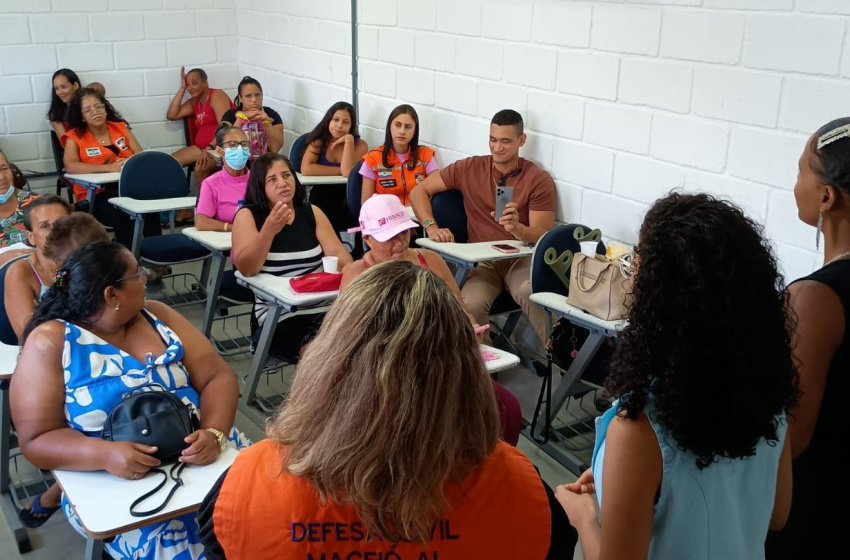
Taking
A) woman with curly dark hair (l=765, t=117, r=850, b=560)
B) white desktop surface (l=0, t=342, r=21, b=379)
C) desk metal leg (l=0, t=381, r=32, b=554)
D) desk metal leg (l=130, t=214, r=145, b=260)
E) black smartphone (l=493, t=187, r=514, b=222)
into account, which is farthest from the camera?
desk metal leg (l=130, t=214, r=145, b=260)

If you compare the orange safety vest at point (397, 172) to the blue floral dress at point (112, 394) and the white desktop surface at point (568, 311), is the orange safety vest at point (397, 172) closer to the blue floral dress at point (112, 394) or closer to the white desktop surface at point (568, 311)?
the white desktop surface at point (568, 311)

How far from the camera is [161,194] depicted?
4.86 meters

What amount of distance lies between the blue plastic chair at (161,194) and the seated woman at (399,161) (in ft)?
3.57

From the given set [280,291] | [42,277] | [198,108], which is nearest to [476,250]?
[280,291]

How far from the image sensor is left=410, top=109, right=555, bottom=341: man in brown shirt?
3.93 m

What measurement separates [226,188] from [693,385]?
146 inches

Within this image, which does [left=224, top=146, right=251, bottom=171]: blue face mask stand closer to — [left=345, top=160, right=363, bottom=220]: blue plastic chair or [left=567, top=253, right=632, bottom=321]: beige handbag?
[left=345, top=160, right=363, bottom=220]: blue plastic chair

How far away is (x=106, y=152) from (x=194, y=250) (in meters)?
1.69

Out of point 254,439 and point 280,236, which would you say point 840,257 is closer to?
point 254,439

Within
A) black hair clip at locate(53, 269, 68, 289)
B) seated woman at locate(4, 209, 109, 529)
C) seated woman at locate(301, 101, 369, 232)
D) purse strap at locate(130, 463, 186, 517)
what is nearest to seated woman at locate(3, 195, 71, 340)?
seated woman at locate(4, 209, 109, 529)

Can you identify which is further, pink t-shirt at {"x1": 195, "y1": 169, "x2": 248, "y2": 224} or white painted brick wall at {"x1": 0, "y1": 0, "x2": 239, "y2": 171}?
white painted brick wall at {"x1": 0, "y1": 0, "x2": 239, "y2": 171}

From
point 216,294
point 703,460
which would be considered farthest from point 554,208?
point 703,460

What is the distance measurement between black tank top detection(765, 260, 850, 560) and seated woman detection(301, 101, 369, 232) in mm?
4088

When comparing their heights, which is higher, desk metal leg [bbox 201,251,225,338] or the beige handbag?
the beige handbag
